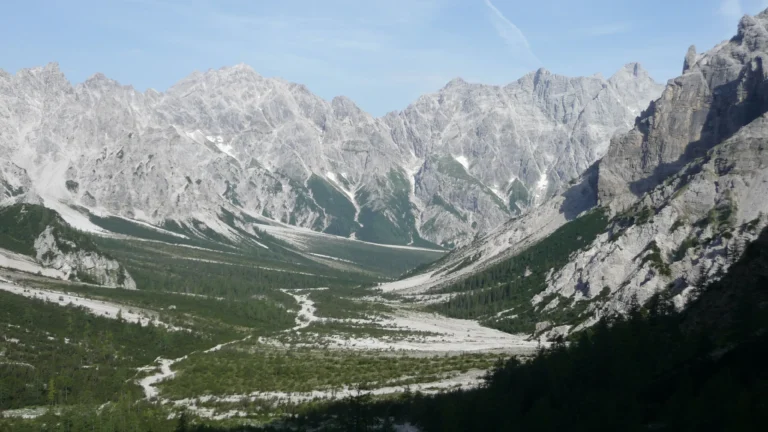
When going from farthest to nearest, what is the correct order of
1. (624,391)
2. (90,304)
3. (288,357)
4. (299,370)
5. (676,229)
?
(676,229) → (90,304) → (288,357) → (299,370) → (624,391)

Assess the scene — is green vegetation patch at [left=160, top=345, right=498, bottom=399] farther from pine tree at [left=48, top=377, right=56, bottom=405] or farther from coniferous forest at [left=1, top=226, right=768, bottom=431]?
coniferous forest at [left=1, top=226, right=768, bottom=431]

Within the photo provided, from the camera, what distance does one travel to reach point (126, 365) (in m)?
113

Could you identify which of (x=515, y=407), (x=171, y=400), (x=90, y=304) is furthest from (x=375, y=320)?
(x=515, y=407)

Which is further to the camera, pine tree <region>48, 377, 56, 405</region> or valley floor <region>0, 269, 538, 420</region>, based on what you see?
valley floor <region>0, 269, 538, 420</region>

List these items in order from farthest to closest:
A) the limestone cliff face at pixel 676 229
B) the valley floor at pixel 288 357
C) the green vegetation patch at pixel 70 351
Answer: the limestone cliff face at pixel 676 229 < the valley floor at pixel 288 357 < the green vegetation patch at pixel 70 351

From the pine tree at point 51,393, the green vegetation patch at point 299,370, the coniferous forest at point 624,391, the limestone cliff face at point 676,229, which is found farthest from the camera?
the limestone cliff face at point 676,229

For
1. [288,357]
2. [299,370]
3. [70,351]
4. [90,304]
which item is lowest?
[70,351]

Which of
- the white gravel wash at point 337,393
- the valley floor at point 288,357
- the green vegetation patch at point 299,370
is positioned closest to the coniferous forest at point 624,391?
the white gravel wash at point 337,393

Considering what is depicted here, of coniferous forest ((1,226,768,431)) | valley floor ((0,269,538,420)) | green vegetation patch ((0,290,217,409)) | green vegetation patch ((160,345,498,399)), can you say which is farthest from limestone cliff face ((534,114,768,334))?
green vegetation patch ((0,290,217,409))

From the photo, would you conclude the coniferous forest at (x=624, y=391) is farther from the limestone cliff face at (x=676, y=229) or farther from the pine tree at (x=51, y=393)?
the limestone cliff face at (x=676, y=229)

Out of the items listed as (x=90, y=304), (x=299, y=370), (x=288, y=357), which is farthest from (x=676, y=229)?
(x=90, y=304)

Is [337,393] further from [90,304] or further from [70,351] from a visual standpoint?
[90,304]

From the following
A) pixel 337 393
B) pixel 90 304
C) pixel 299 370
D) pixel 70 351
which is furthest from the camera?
pixel 90 304

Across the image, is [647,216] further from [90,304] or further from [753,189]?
[90,304]
